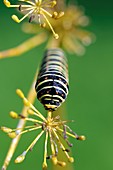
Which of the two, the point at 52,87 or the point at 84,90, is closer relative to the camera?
the point at 52,87

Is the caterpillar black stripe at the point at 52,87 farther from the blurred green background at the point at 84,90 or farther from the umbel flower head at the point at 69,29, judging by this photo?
the blurred green background at the point at 84,90

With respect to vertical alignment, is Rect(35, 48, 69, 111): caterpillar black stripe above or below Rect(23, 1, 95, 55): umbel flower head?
below

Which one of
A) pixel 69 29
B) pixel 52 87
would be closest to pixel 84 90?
pixel 69 29

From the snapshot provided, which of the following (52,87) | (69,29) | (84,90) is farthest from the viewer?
(84,90)

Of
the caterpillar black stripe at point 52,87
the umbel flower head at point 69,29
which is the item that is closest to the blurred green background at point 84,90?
the umbel flower head at point 69,29

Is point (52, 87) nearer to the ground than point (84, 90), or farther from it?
nearer to the ground

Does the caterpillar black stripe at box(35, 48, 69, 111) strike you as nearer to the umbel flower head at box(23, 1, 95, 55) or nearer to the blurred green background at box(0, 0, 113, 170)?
the umbel flower head at box(23, 1, 95, 55)

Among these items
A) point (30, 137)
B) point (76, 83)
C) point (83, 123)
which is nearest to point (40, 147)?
point (30, 137)

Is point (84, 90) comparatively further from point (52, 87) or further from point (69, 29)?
point (52, 87)

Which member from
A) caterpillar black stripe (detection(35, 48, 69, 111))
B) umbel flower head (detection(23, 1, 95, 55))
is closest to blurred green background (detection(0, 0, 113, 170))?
umbel flower head (detection(23, 1, 95, 55))
